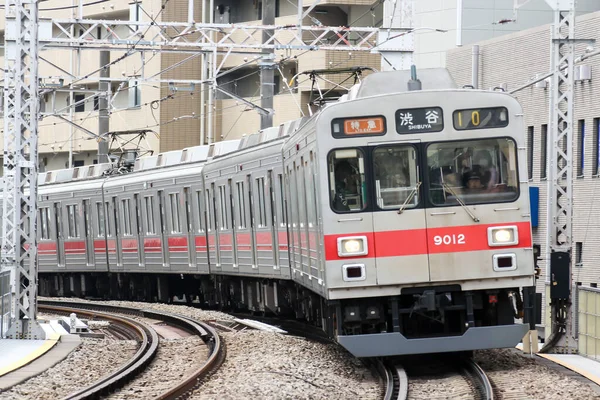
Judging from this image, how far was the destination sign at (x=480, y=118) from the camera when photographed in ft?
41.7

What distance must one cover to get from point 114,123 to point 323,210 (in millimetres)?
36830

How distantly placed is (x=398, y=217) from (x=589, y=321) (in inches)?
115

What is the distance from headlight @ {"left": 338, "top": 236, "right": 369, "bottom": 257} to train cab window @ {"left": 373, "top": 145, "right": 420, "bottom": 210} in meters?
0.37

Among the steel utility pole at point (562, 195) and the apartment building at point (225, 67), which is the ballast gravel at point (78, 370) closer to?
the steel utility pole at point (562, 195)

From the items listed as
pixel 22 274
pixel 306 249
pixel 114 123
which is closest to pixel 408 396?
pixel 306 249

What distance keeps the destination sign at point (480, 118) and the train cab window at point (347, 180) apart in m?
0.98

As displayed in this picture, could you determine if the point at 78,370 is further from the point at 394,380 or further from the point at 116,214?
the point at 116,214

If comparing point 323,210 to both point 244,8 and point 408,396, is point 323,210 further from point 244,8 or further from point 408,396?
point 244,8

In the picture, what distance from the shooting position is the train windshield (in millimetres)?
12586

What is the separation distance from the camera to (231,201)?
2202 cm

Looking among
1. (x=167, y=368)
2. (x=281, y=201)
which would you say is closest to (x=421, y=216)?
(x=167, y=368)

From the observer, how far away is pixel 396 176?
1267 centimetres

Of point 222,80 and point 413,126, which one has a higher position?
point 222,80

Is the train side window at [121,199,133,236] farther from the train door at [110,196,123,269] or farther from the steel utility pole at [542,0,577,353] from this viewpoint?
the steel utility pole at [542,0,577,353]
